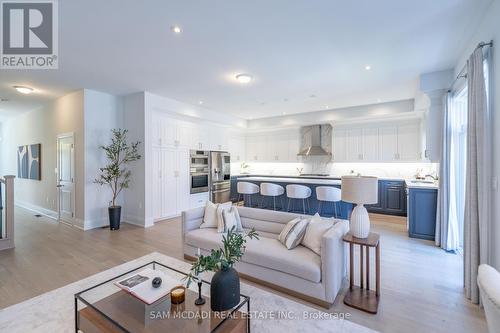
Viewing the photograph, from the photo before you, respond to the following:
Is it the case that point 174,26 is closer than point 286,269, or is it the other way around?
point 286,269

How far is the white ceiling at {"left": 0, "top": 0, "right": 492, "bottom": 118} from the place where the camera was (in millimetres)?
2404

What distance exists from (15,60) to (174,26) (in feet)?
9.46

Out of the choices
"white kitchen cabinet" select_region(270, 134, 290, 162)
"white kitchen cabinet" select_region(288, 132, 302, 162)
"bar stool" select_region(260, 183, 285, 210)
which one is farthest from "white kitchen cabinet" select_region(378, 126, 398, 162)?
"bar stool" select_region(260, 183, 285, 210)

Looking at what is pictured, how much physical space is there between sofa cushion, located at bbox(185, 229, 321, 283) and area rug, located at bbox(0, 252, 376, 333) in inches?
11.7

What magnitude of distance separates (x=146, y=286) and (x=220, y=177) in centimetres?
548

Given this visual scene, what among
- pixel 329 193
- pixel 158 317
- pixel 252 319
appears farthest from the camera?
pixel 329 193

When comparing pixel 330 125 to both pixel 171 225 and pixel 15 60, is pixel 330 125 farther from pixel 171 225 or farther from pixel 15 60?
pixel 15 60

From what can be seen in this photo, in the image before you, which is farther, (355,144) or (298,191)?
(355,144)

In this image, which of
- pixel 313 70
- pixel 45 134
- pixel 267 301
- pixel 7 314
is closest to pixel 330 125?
pixel 313 70

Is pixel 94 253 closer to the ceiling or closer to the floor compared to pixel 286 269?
closer to the floor

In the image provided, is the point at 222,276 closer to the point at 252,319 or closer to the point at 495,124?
the point at 252,319

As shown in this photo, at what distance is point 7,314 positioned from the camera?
223 cm

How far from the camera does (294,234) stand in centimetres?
269

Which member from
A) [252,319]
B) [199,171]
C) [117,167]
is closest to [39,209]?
[117,167]
